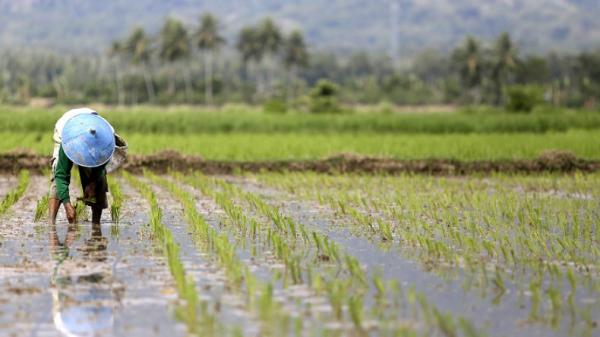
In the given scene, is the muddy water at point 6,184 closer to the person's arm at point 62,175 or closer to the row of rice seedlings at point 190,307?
the person's arm at point 62,175

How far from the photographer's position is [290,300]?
544 centimetres

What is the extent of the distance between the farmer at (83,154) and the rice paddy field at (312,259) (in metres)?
0.25

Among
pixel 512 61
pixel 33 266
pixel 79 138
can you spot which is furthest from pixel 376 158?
pixel 512 61

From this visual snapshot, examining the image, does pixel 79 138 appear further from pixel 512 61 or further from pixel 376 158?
pixel 512 61

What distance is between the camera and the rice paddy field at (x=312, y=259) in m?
4.97

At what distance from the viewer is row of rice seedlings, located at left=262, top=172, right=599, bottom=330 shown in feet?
22.4

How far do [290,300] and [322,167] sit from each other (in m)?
10.3

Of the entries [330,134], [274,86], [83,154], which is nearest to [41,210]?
[83,154]

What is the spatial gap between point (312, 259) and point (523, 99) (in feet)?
109

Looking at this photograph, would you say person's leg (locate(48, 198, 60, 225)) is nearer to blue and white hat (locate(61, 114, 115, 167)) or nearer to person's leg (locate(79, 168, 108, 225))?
person's leg (locate(79, 168, 108, 225))

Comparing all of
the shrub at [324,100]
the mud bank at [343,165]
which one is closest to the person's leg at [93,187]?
the mud bank at [343,165]

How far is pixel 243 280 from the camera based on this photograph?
19.6 feet

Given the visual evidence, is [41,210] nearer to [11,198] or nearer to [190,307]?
[11,198]

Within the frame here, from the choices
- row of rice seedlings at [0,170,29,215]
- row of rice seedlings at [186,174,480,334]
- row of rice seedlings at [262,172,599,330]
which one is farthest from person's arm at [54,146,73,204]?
row of rice seedlings at [262,172,599,330]
